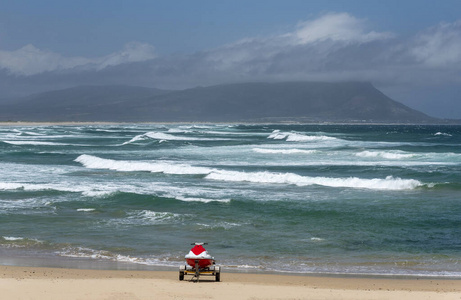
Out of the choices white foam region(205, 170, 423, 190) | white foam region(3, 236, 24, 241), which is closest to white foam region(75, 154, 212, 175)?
white foam region(205, 170, 423, 190)

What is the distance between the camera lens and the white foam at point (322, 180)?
89.0ft

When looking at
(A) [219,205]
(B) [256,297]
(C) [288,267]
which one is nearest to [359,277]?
(C) [288,267]

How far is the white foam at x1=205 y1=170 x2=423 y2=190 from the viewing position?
2712 cm

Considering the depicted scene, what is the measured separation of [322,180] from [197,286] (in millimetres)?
18363

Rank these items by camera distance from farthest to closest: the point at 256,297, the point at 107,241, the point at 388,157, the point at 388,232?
the point at 388,157, the point at 388,232, the point at 107,241, the point at 256,297

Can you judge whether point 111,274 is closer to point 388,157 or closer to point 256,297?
point 256,297

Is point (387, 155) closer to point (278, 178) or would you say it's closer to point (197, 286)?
point (278, 178)

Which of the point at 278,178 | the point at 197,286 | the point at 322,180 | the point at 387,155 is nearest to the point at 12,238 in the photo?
the point at 197,286

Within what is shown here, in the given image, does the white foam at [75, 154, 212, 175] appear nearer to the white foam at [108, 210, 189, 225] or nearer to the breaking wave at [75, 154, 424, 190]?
the breaking wave at [75, 154, 424, 190]

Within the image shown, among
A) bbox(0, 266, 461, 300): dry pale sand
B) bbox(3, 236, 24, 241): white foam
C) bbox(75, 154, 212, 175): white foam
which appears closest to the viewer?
bbox(0, 266, 461, 300): dry pale sand

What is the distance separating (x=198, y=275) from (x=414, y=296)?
385cm

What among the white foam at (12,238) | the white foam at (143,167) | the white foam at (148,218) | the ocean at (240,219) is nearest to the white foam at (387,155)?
the ocean at (240,219)

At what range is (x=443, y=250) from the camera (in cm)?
1529

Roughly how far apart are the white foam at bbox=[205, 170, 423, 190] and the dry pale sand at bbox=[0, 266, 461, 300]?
14.9 m
